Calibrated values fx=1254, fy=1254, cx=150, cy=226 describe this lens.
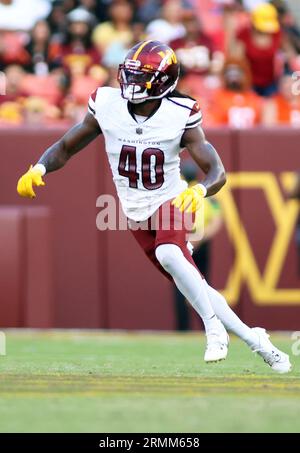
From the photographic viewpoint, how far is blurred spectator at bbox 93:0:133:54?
1299 centimetres

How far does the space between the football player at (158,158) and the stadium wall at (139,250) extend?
202 inches

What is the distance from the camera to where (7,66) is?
1252cm

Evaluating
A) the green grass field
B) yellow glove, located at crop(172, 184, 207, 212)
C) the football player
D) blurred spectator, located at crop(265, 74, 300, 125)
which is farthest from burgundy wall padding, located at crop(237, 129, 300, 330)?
yellow glove, located at crop(172, 184, 207, 212)

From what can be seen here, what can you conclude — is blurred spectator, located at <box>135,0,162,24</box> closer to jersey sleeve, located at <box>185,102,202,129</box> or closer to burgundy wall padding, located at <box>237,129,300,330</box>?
burgundy wall padding, located at <box>237,129,300,330</box>

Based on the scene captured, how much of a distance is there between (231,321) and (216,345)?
6.9 inches

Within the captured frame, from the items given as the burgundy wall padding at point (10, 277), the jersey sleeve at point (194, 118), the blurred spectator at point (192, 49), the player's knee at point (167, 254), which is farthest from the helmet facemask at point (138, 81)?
the blurred spectator at point (192, 49)

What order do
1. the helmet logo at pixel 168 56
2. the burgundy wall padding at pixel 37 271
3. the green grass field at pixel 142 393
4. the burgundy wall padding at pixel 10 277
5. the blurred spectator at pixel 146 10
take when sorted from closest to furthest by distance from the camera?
1. the green grass field at pixel 142 393
2. the helmet logo at pixel 168 56
3. the burgundy wall padding at pixel 10 277
4. the burgundy wall padding at pixel 37 271
5. the blurred spectator at pixel 146 10

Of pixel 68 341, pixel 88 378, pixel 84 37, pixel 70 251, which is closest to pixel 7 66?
pixel 84 37

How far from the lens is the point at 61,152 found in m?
6.96

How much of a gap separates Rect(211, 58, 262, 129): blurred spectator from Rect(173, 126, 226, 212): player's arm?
5.58 meters

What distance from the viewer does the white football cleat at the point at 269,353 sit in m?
6.66

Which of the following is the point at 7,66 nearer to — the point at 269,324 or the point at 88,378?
the point at 269,324

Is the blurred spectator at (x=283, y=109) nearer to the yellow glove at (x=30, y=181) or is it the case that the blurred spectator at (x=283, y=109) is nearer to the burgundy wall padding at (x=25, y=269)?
the burgundy wall padding at (x=25, y=269)

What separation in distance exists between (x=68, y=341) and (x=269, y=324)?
2698 mm
